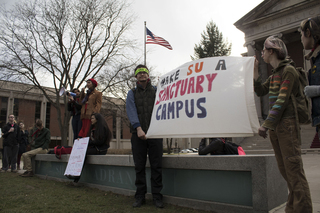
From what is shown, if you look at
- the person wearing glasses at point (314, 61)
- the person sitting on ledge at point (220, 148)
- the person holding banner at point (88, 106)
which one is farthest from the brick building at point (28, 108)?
the person wearing glasses at point (314, 61)

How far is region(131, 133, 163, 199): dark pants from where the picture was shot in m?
3.78

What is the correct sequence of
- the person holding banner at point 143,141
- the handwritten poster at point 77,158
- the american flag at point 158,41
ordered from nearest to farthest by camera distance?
the person holding banner at point 143,141 < the handwritten poster at point 77,158 < the american flag at point 158,41

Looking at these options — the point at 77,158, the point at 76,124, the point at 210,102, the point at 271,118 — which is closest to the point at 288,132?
the point at 271,118

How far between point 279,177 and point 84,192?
3.50 meters

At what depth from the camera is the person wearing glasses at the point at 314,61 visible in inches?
80.0

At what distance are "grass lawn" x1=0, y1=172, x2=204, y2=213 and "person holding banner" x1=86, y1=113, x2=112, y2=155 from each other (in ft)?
3.04

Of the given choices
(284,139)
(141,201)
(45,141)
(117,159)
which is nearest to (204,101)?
(284,139)

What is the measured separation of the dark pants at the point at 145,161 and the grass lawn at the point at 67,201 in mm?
280

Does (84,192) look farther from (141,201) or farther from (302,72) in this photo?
(302,72)

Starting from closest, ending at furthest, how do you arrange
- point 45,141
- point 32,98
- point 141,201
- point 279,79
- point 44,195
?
point 279,79 < point 141,201 < point 44,195 < point 45,141 < point 32,98

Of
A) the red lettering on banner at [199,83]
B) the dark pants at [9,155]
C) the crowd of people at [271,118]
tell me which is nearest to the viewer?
the crowd of people at [271,118]

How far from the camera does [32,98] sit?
4169 cm

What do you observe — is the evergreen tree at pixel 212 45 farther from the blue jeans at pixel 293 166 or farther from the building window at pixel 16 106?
the blue jeans at pixel 293 166

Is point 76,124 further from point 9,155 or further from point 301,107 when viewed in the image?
point 301,107
